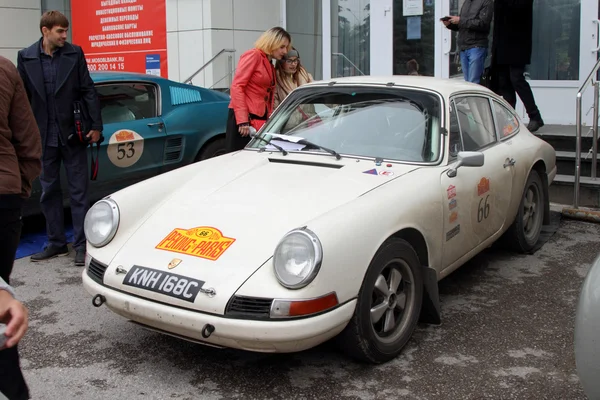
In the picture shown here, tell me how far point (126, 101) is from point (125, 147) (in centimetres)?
50

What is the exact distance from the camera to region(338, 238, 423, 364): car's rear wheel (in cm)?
342

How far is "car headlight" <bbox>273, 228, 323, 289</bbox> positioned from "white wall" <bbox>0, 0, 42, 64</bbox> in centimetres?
1114

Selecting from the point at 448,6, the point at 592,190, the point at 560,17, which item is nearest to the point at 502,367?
the point at 592,190

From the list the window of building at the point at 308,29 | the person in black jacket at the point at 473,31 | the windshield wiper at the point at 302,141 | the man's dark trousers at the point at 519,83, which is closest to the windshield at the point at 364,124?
the windshield wiper at the point at 302,141

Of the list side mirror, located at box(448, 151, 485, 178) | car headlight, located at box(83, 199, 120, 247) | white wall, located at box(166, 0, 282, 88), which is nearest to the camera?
car headlight, located at box(83, 199, 120, 247)

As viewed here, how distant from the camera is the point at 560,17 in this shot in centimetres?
884

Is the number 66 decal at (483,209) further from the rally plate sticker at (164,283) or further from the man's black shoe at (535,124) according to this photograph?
the man's black shoe at (535,124)

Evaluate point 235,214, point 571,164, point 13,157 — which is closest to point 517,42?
point 571,164

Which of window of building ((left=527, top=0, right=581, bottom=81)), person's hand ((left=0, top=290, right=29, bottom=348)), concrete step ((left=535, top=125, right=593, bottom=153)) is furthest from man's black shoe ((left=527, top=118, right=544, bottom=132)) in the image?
person's hand ((left=0, top=290, right=29, bottom=348))

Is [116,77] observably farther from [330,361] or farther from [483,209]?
[330,361]

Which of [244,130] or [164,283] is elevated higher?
[244,130]

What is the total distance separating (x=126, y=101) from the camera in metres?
6.59

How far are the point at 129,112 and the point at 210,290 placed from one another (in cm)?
380

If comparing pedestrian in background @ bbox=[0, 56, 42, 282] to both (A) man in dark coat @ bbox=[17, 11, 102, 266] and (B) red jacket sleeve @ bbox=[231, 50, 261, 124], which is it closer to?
(A) man in dark coat @ bbox=[17, 11, 102, 266]
